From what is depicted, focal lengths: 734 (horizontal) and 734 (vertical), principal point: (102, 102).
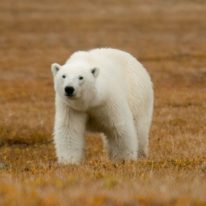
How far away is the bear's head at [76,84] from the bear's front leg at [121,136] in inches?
25.7

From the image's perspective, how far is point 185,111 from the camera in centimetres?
1942

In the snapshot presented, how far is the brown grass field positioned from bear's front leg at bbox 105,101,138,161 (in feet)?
1.29

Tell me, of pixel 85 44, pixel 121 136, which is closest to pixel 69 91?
pixel 121 136

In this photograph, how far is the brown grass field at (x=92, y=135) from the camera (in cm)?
676

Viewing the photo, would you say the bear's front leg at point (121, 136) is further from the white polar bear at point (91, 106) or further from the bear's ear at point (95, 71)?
the bear's ear at point (95, 71)

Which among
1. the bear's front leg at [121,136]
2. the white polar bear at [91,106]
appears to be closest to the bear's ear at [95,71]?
the white polar bear at [91,106]

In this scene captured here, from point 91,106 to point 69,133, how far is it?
0.61 m

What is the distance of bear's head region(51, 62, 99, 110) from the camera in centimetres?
1041

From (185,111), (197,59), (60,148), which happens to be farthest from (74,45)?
(60,148)

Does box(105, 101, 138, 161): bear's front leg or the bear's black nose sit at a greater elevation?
the bear's black nose

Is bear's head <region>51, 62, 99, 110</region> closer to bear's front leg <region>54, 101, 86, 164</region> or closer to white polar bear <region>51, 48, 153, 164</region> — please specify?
white polar bear <region>51, 48, 153, 164</region>

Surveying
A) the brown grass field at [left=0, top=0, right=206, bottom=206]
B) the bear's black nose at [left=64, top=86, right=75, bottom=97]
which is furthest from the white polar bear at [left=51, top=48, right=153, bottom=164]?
the brown grass field at [left=0, top=0, right=206, bottom=206]

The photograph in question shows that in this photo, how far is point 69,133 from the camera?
36.6ft

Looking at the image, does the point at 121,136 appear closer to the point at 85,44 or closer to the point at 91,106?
the point at 91,106
